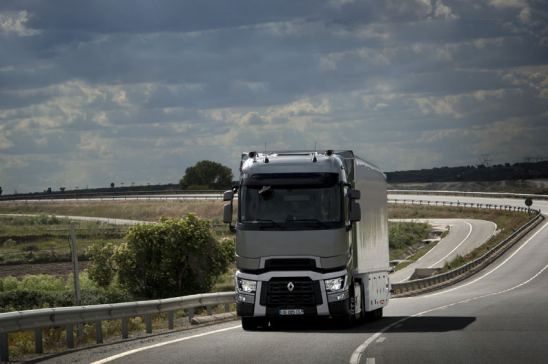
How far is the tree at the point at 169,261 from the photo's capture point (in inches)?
2896

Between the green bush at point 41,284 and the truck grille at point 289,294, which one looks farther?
the green bush at point 41,284

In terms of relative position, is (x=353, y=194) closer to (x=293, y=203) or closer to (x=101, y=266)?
(x=293, y=203)

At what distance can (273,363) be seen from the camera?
1672 centimetres

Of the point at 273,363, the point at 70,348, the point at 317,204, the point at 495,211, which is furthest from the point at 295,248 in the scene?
the point at 495,211

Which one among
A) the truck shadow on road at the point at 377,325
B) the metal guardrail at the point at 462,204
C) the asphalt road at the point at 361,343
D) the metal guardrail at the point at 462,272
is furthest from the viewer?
the metal guardrail at the point at 462,204

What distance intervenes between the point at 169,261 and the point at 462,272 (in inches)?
823

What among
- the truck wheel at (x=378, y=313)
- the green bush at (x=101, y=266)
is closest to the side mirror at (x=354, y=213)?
the truck wheel at (x=378, y=313)

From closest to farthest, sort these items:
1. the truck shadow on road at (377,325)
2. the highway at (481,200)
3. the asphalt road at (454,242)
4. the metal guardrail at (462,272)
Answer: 1. the truck shadow on road at (377,325)
2. the metal guardrail at (462,272)
3. the asphalt road at (454,242)
4. the highway at (481,200)

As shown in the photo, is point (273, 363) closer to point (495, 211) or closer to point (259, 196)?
point (259, 196)

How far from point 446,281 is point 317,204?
2007 inches

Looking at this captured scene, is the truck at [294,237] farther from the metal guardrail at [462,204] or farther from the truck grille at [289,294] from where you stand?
the metal guardrail at [462,204]

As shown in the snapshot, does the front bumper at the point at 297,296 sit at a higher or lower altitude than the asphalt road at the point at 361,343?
higher

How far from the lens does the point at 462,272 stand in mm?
79062

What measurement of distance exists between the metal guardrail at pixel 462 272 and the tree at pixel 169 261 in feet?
47.6
